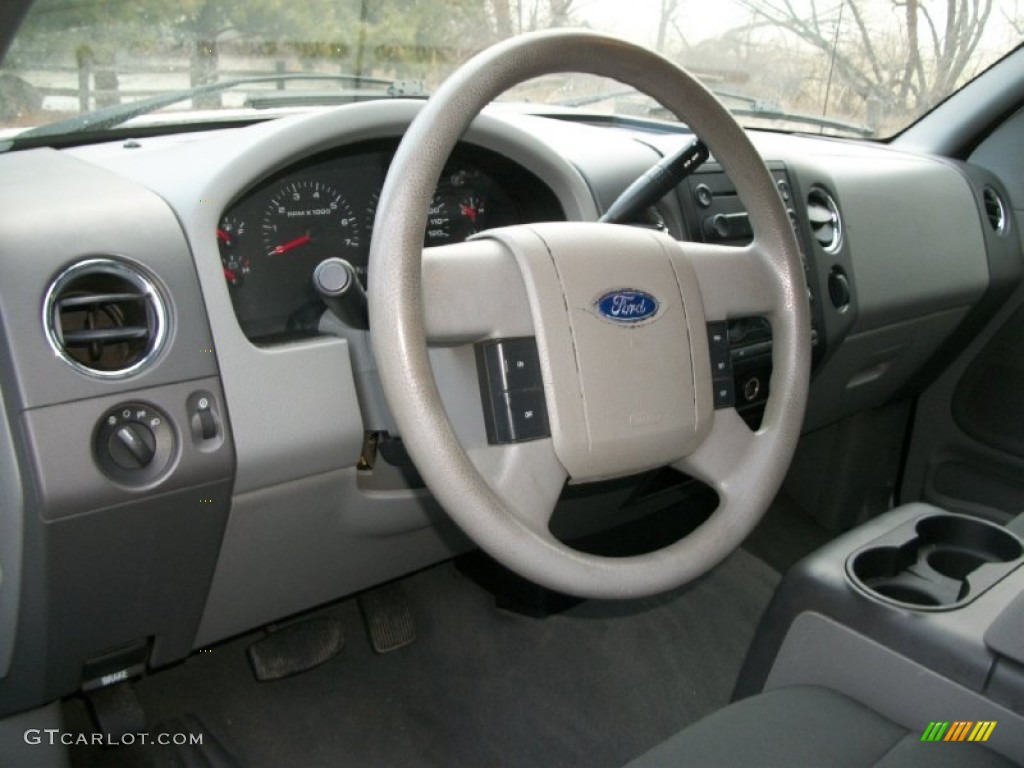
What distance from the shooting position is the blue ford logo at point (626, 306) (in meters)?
1.05

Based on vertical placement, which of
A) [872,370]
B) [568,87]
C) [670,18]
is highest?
[670,18]

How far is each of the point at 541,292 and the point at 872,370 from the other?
1.42m

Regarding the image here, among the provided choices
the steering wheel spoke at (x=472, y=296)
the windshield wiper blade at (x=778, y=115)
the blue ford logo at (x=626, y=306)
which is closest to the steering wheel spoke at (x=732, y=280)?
the blue ford logo at (x=626, y=306)

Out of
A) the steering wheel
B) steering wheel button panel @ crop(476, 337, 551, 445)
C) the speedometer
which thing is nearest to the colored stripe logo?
the steering wheel

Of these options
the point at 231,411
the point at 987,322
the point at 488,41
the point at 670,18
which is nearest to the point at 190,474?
the point at 231,411

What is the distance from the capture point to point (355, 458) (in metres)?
1.30

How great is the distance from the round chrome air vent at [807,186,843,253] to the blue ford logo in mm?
938

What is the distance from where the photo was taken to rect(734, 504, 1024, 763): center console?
1.09 metres

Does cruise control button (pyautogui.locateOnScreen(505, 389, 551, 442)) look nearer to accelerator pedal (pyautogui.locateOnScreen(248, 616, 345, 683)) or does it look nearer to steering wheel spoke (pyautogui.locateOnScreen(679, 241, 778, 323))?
steering wheel spoke (pyautogui.locateOnScreen(679, 241, 778, 323))

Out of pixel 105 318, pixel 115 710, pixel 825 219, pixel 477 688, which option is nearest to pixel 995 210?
pixel 825 219

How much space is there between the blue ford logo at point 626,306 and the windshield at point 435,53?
0.94 ft

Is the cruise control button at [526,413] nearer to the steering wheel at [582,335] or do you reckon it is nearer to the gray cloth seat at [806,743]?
the steering wheel at [582,335]

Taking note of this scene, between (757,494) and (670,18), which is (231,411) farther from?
(670,18)

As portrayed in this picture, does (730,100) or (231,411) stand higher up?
(730,100)
